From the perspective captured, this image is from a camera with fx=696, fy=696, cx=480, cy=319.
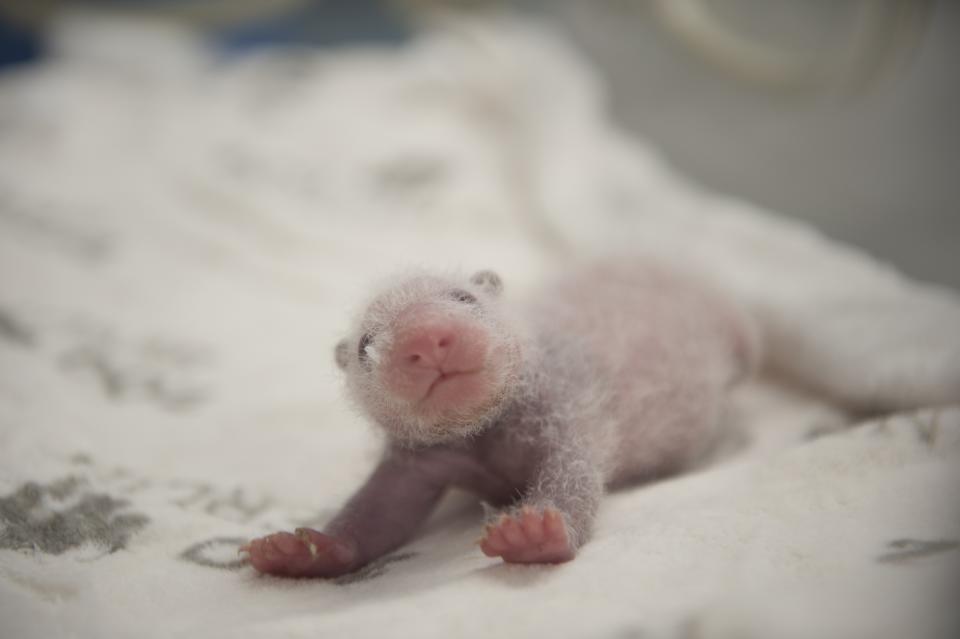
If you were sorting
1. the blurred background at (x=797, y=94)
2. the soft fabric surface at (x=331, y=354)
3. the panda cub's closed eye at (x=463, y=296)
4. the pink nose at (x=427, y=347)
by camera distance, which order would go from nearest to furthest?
the soft fabric surface at (x=331, y=354), the pink nose at (x=427, y=347), the panda cub's closed eye at (x=463, y=296), the blurred background at (x=797, y=94)

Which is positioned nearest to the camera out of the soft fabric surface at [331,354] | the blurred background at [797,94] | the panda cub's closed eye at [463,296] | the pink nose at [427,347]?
the soft fabric surface at [331,354]

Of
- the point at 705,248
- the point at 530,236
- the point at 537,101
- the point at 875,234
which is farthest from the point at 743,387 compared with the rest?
the point at 537,101

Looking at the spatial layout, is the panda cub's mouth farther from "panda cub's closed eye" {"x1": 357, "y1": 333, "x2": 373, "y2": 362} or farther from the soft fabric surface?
the soft fabric surface

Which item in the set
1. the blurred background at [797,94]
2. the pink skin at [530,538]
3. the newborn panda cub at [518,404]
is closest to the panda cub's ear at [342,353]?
the newborn panda cub at [518,404]

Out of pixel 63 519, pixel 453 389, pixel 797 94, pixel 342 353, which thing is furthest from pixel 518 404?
pixel 797 94

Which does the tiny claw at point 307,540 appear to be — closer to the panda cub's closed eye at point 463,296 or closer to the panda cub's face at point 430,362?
the panda cub's face at point 430,362

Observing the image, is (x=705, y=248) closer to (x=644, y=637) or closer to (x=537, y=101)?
(x=537, y=101)
